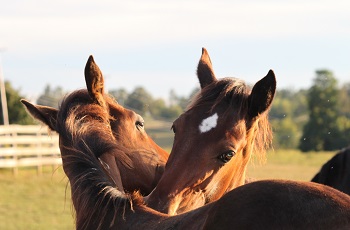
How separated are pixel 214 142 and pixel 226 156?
102mm

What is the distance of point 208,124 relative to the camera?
3.77m

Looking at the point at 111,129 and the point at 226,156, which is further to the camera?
the point at 111,129

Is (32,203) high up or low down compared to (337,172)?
down

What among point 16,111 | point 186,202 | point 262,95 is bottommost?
point 16,111

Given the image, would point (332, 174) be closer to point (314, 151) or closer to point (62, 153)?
point (62, 153)

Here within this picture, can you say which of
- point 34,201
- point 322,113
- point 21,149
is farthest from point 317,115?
point 34,201

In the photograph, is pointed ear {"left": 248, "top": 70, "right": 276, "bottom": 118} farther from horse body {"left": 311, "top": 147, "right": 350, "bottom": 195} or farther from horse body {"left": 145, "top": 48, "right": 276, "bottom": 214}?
horse body {"left": 311, "top": 147, "right": 350, "bottom": 195}

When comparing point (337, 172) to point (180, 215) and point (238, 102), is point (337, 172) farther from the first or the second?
point (180, 215)

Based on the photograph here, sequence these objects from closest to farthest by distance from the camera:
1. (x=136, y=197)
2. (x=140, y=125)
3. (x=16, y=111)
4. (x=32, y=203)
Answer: (x=136, y=197), (x=140, y=125), (x=32, y=203), (x=16, y=111)

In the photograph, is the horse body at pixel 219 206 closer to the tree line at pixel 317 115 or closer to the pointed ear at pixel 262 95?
the pointed ear at pixel 262 95

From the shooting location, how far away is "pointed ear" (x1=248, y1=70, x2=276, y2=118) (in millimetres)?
3885

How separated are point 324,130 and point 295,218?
134 feet

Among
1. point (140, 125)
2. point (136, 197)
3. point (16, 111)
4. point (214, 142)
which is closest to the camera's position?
point (136, 197)

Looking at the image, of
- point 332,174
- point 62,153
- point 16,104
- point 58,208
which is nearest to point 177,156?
point 62,153
